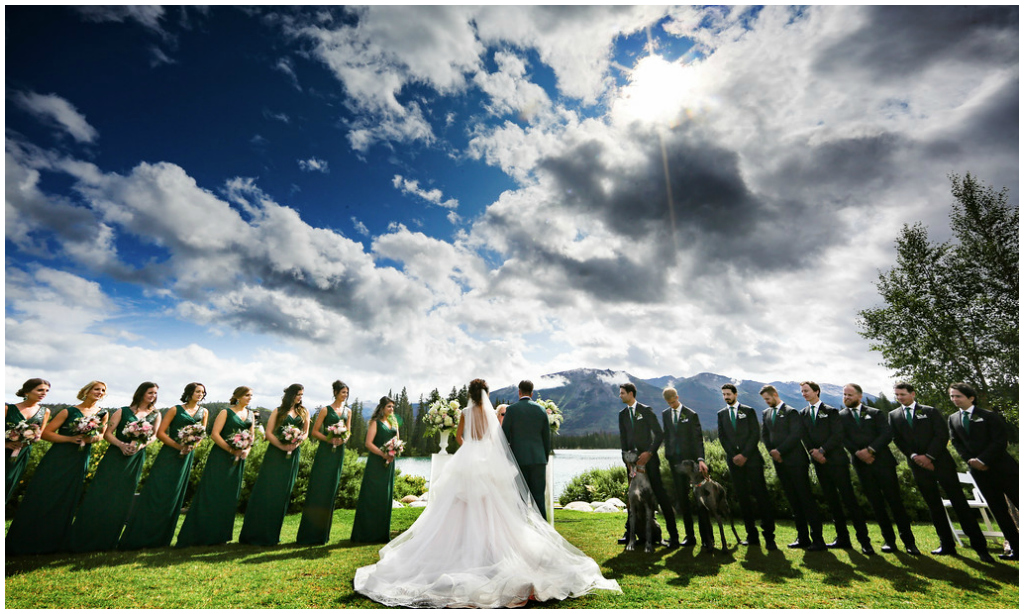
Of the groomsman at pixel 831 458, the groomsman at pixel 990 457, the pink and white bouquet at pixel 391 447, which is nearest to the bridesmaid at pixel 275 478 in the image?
the pink and white bouquet at pixel 391 447

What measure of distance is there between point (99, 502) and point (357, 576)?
4667 millimetres

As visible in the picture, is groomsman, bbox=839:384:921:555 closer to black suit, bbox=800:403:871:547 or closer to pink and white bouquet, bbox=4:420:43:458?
black suit, bbox=800:403:871:547

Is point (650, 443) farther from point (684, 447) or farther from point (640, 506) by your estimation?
point (640, 506)

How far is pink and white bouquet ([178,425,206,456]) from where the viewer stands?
6.85 metres

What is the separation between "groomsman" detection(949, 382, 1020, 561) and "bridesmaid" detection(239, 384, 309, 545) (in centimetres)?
1021

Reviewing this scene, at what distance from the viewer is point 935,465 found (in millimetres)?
6324

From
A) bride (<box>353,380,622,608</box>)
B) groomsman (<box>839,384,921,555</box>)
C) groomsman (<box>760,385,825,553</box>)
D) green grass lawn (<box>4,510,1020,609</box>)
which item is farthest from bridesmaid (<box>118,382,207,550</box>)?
groomsman (<box>839,384,921,555</box>)

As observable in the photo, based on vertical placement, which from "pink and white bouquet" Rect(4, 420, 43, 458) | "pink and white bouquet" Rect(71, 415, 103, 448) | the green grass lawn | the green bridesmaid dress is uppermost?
"pink and white bouquet" Rect(71, 415, 103, 448)

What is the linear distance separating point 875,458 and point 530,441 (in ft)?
18.1

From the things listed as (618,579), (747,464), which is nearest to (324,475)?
(618,579)

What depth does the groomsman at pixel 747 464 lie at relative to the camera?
7016 millimetres

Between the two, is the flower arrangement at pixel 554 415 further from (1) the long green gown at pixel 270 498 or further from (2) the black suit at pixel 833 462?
(1) the long green gown at pixel 270 498

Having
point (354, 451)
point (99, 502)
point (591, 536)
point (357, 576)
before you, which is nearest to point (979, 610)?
point (591, 536)

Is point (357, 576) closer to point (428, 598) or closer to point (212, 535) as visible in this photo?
point (428, 598)
